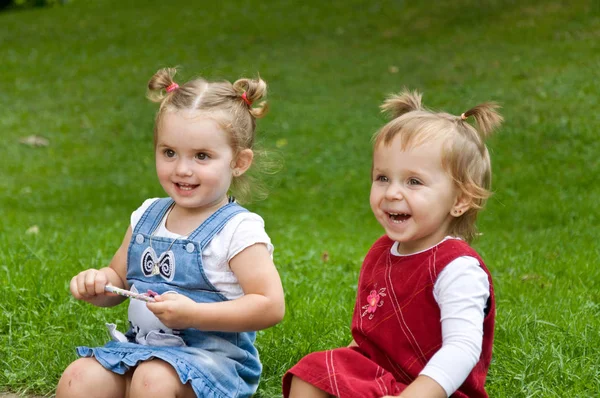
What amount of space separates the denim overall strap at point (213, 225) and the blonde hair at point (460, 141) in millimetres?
544

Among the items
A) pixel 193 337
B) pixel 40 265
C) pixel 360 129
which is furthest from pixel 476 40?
pixel 193 337

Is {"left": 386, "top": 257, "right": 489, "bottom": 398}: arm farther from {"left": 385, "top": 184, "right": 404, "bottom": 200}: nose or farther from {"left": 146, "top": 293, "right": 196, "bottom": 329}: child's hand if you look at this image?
{"left": 146, "top": 293, "right": 196, "bottom": 329}: child's hand

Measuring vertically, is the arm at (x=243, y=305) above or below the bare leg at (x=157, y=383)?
above

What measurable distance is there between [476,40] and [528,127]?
4894mm

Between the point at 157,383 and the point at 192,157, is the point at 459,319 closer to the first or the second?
the point at 157,383

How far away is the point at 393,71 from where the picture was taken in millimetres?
13141

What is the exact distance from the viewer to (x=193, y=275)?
2.78 metres

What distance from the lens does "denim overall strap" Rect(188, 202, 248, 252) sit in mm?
2801

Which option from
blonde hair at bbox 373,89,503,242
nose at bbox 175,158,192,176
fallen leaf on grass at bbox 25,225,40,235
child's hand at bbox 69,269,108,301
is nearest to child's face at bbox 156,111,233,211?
nose at bbox 175,158,192,176

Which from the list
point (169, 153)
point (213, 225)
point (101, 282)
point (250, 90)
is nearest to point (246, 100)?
point (250, 90)

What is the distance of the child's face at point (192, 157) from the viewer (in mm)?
2807

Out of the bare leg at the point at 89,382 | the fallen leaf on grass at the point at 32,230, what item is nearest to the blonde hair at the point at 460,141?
the bare leg at the point at 89,382

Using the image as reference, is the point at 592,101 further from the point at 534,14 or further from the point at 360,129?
the point at 534,14

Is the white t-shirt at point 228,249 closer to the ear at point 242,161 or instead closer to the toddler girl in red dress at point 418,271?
the ear at point 242,161
